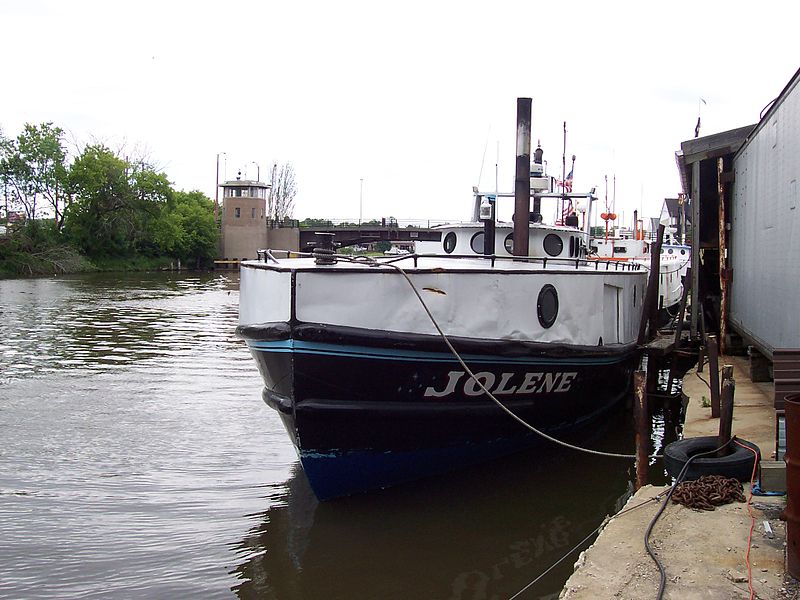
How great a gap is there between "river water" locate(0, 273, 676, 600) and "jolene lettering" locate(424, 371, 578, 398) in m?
1.00

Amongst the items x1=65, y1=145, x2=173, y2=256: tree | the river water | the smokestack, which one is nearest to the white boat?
the smokestack

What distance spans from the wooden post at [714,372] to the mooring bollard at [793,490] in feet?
11.5

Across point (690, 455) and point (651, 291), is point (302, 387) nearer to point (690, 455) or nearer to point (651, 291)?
point (690, 455)

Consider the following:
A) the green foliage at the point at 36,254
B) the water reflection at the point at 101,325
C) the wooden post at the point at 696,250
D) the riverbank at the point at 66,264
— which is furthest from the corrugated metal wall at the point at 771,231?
the green foliage at the point at 36,254

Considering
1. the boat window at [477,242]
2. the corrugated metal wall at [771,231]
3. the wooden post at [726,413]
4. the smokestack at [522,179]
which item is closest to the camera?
the wooden post at [726,413]

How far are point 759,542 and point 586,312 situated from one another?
461 cm

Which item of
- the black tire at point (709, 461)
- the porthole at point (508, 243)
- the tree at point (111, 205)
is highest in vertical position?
the tree at point (111, 205)

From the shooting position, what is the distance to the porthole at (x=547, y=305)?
819 cm

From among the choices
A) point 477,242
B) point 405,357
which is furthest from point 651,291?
point 405,357

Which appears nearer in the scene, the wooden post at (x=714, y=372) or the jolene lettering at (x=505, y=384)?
the jolene lettering at (x=505, y=384)

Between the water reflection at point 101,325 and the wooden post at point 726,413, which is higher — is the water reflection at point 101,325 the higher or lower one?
the lower one

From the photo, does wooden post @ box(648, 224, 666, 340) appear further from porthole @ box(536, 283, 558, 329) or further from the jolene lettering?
porthole @ box(536, 283, 558, 329)

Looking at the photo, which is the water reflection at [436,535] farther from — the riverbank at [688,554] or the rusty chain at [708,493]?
the rusty chain at [708,493]

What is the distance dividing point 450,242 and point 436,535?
6.30m
